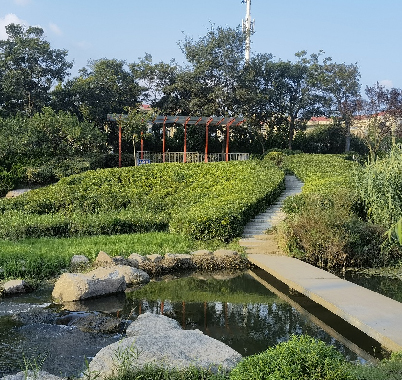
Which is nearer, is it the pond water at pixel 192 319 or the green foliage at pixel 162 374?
the green foliage at pixel 162 374

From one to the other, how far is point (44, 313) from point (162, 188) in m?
10.5

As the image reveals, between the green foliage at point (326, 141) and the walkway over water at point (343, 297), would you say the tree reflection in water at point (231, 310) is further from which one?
the green foliage at point (326, 141)

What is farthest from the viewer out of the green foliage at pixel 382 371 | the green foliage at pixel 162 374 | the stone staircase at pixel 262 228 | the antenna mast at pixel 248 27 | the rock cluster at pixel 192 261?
the antenna mast at pixel 248 27

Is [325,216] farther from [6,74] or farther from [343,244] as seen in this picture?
[6,74]

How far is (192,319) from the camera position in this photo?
22.5 feet

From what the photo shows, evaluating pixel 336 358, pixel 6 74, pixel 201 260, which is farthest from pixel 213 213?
pixel 6 74

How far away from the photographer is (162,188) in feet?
56.2

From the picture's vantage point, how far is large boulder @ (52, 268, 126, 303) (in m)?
7.63

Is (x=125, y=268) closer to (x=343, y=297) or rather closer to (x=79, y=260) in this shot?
(x=79, y=260)

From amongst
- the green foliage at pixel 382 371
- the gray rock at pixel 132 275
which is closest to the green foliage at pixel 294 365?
the green foliage at pixel 382 371

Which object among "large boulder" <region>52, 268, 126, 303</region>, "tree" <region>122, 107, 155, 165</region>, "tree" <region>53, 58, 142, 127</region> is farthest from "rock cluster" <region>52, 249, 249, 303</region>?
"tree" <region>53, 58, 142, 127</region>

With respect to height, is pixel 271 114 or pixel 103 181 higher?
pixel 271 114

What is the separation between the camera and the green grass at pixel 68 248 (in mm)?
8734

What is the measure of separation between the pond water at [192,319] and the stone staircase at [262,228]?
1.93 metres
